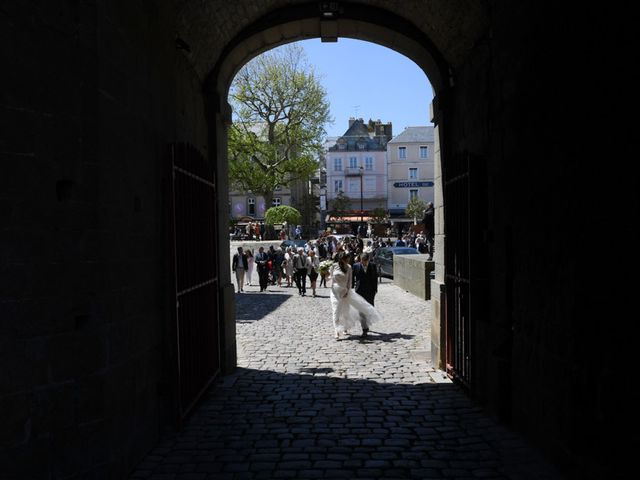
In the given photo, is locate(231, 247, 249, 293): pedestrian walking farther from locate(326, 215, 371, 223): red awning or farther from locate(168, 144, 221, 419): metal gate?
locate(326, 215, 371, 223): red awning

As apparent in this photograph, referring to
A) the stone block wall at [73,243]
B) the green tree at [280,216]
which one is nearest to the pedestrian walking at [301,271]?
the stone block wall at [73,243]

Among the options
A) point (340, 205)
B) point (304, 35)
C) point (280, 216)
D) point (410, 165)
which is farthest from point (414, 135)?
point (304, 35)

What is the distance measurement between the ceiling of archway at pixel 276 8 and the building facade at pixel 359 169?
57.1m

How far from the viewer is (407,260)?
65.2 feet

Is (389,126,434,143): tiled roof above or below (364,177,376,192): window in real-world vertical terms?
above

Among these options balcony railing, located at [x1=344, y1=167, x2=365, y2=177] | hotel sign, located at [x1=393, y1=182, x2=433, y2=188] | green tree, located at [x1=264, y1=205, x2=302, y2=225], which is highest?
balcony railing, located at [x1=344, y1=167, x2=365, y2=177]

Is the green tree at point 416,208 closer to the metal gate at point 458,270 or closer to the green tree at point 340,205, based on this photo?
the green tree at point 340,205

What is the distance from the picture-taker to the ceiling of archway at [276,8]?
6723mm

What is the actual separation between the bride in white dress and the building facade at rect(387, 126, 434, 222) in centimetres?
5155

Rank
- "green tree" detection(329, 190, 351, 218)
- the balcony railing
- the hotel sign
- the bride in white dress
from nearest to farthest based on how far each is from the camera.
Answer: the bride in white dress → "green tree" detection(329, 190, 351, 218) → the hotel sign → the balcony railing

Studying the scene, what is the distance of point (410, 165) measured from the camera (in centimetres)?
6312

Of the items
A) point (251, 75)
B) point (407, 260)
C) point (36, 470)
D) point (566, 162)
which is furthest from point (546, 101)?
point (251, 75)

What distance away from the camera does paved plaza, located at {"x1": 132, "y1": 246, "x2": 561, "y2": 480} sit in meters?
4.86

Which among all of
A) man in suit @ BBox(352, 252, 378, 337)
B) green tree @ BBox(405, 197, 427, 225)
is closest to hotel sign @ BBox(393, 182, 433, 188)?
green tree @ BBox(405, 197, 427, 225)
